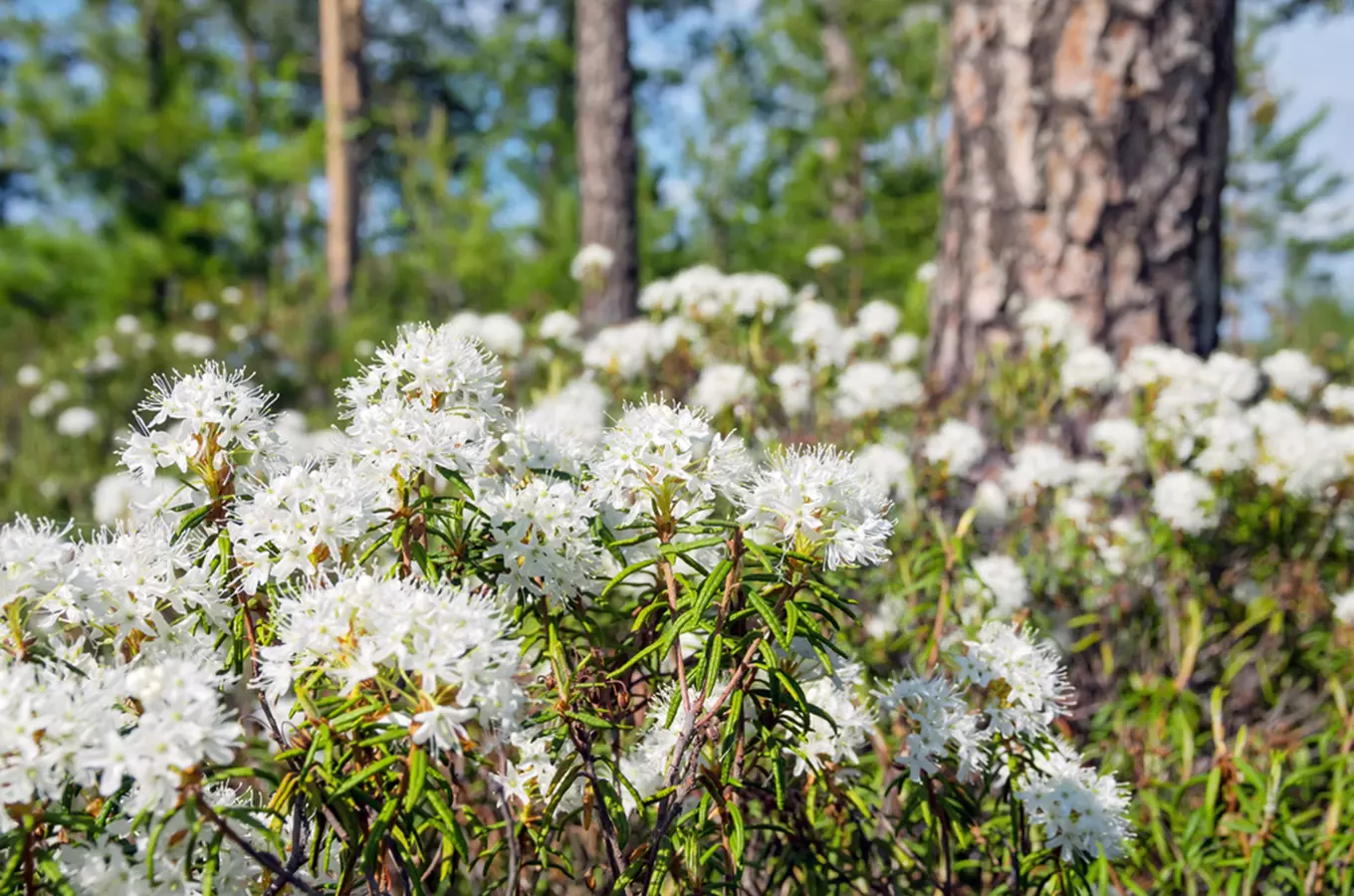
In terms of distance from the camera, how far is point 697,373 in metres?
4.25

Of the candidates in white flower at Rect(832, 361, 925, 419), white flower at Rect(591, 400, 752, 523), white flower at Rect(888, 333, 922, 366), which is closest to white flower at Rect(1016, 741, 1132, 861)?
white flower at Rect(591, 400, 752, 523)

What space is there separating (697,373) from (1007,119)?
5.85 ft

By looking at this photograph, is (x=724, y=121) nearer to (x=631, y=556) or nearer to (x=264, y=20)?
(x=631, y=556)

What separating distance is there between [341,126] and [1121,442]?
40.0 feet

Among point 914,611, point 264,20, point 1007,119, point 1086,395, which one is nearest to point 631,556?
point 914,611

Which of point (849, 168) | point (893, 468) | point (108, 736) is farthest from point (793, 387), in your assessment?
point (849, 168)

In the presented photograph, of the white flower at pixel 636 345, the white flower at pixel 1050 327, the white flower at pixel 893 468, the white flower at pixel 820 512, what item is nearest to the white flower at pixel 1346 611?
the white flower at pixel 893 468

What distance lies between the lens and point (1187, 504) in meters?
2.97

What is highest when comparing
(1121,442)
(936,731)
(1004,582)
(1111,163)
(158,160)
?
(158,160)

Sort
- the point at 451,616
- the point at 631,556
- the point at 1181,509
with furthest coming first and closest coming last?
the point at 1181,509, the point at 631,556, the point at 451,616

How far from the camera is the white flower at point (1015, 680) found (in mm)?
1618

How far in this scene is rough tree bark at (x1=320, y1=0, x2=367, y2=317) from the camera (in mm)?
13328

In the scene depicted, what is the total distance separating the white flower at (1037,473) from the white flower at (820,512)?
1.97 m

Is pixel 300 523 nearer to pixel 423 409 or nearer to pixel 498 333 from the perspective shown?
pixel 423 409
